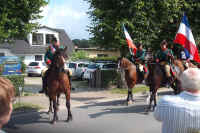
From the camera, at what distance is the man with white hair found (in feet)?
8.43

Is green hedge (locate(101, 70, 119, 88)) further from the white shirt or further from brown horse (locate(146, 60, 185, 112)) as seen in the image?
the white shirt

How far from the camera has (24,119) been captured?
8.73 metres

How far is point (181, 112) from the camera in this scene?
102 inches

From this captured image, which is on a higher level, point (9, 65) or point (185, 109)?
point (9, 65)

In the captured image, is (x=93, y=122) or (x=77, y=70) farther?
(x=77, y=70)

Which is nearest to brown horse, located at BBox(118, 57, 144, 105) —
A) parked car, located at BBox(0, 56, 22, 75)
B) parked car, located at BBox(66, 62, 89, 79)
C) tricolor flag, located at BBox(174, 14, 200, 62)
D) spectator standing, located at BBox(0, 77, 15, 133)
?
tricolor flag, located at BBox(174, 14, 200, 62)

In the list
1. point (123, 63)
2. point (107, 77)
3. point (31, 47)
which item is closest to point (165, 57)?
point (123, 63)

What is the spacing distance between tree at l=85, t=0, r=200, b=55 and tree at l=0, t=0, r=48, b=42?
4.00 m

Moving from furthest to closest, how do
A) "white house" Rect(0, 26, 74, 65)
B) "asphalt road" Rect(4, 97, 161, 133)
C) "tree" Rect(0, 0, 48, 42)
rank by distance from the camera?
"white house" Rect(0, 26, 74, 65), "tree" Rect(0, 0, 48, 42), "asphalt road" Rect(4, 97, 161, 133)

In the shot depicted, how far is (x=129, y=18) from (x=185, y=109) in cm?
1285

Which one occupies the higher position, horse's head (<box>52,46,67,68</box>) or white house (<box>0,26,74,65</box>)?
white house (<box>0,26,74,65</box>)

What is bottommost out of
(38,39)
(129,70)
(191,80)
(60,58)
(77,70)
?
(77,70)

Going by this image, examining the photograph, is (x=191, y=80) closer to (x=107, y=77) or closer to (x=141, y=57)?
(x=141, y=57)

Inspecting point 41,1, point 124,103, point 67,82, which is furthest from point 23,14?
point 124,103
